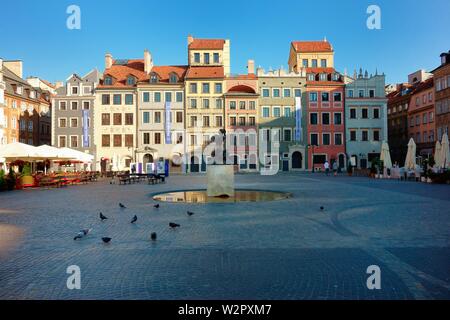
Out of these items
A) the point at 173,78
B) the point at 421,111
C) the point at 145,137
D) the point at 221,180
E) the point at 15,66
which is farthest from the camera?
the point at 15,66

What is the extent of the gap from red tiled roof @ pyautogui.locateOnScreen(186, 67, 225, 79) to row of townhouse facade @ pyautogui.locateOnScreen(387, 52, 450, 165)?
30361mm

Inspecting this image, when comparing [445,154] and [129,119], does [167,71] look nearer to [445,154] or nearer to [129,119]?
[129,119]

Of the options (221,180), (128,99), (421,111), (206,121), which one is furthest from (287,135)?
(221,180)

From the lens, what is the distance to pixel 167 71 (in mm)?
58250

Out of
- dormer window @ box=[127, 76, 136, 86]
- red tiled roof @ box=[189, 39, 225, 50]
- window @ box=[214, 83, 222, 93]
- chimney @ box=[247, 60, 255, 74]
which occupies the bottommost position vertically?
window @ box=[214, 83, 222, 93]

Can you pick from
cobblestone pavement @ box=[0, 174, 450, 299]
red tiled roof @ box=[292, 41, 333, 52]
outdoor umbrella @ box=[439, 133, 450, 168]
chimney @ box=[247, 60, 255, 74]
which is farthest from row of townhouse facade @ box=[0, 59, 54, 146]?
outdoor umbrella @ box=[439, 133, 450, 168]

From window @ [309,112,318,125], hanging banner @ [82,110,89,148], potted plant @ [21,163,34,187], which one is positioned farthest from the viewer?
window @ [309,112,318,125]

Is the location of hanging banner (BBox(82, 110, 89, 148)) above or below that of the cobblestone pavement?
above

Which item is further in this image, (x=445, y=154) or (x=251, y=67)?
(x=251, y=67)

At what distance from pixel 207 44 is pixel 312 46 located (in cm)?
1812

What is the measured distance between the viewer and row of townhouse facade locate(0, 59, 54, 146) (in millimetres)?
51188

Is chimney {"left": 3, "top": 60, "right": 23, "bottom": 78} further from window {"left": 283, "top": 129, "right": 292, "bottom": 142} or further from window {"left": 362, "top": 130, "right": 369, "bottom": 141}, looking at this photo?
window {"left": 362, "top": 130, "right": 369, "bottom": 141}

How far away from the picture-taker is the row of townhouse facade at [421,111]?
48.0 metres

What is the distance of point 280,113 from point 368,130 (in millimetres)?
14122
